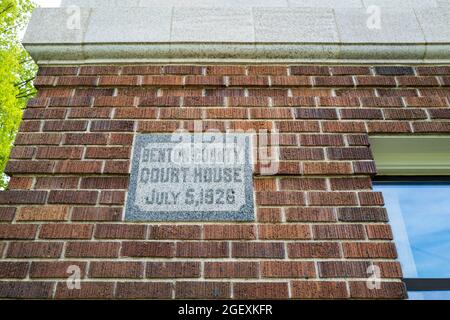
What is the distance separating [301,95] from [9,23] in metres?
6.25

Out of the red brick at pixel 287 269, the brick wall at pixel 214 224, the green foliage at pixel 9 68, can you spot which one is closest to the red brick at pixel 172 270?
the brick wall at pixel 214 224

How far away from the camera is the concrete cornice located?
231 centimetres

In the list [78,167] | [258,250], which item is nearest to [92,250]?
[78,167]

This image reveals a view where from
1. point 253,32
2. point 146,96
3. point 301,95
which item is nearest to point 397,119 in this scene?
point 301,95

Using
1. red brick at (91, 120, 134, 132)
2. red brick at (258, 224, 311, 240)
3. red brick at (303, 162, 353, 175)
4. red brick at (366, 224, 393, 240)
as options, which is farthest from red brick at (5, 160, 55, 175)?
red brick at (366, 224, 393, 240)

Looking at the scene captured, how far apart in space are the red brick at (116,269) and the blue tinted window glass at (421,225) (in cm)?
158

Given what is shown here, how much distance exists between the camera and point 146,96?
2211mm

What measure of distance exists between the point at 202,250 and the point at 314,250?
1.91 ft

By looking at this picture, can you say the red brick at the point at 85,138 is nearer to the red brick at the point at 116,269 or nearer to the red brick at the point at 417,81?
the red brick at the point at 116,269

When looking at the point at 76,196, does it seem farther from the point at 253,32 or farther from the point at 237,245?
the point at 253,32

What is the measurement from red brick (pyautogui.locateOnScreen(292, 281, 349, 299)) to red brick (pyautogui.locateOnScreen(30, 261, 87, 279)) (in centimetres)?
106

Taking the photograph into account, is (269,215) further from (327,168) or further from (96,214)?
(96,214)

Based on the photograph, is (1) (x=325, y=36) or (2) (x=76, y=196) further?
(1) (x=325, y=36)

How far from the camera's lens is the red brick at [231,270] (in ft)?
5.43
